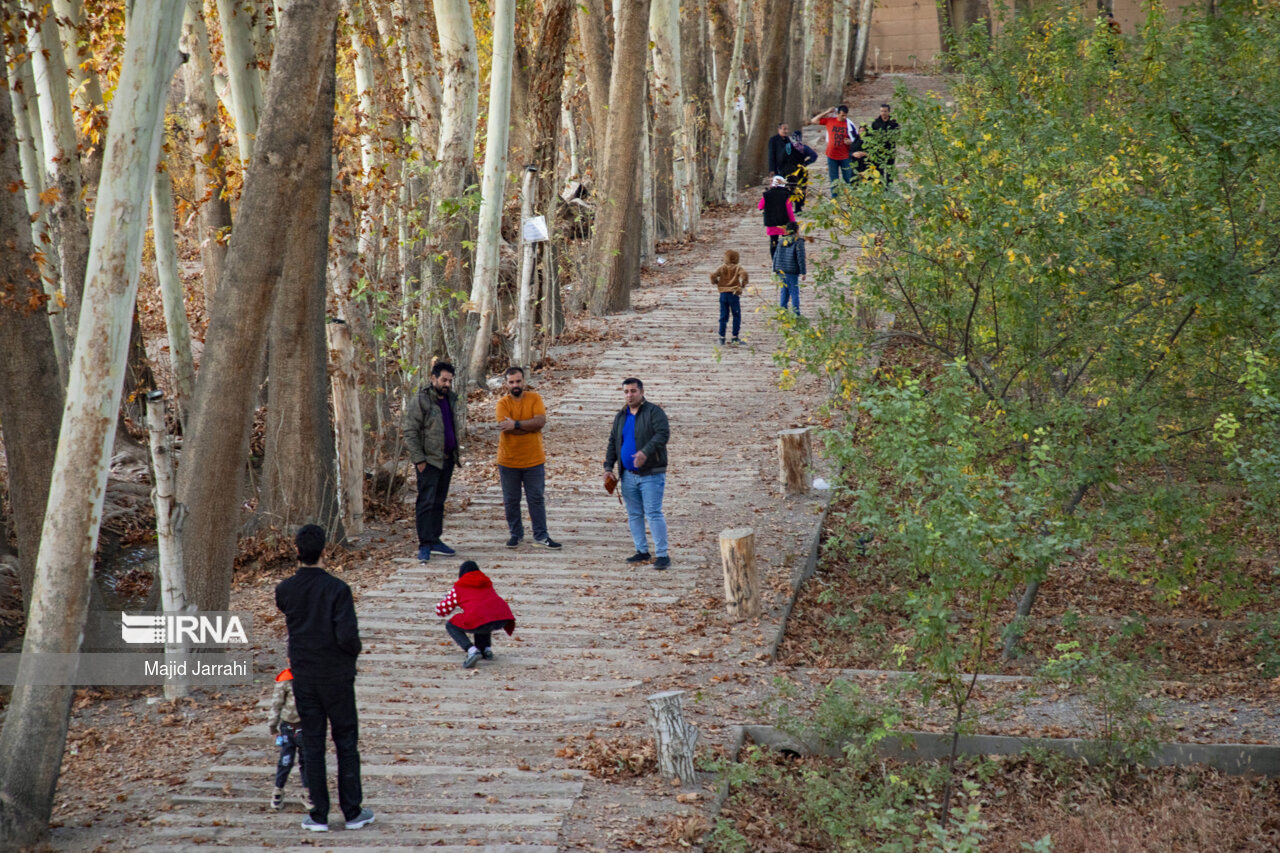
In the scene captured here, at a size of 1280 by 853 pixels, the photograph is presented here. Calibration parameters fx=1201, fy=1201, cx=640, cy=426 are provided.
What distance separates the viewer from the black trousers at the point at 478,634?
9.28 metres

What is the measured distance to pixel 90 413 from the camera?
22.5ft

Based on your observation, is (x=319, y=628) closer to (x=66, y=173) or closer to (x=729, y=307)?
(x=66, y=173)

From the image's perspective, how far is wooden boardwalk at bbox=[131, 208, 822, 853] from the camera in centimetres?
692

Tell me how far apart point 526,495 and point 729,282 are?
665cm

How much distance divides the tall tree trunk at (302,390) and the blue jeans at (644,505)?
10.6 feet

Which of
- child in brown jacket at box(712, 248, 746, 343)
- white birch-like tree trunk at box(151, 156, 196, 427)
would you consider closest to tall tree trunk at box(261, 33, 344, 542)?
white birch-like tree trunk at box(151, 156, 196, 427)

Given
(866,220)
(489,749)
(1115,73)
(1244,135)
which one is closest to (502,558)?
(489,749)

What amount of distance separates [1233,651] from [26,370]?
1039 centimetres

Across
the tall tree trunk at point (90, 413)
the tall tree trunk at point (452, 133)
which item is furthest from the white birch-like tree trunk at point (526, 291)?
the tall tree trunk at point (90, 413)

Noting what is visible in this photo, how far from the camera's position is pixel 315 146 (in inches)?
413

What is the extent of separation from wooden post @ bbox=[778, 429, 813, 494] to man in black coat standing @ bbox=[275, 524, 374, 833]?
743 cm

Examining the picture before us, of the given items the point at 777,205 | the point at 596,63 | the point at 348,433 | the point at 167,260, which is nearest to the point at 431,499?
the point at 348,433

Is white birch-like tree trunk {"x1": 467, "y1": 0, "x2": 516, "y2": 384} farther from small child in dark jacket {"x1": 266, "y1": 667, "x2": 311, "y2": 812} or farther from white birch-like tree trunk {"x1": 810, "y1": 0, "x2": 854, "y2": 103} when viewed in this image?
white birch-like tree trunk {"x1": 810, "y1": 0, "x2": 854, "y2": 103}

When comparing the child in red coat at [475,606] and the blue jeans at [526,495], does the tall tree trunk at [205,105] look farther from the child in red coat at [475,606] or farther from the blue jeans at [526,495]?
the child in red coat at [475,606]
